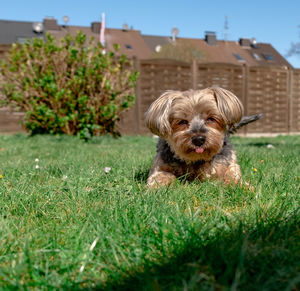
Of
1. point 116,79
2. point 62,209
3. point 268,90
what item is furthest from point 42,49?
point 268,90

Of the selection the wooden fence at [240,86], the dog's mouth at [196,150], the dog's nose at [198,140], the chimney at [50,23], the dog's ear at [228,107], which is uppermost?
the chimney at [50,23]

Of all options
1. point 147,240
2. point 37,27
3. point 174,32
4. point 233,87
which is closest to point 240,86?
point 233,87

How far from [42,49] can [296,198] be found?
8919mm

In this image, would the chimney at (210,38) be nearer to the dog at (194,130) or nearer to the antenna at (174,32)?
the antenna at (174,32)

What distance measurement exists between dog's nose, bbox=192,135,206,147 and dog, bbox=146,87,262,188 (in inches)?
0.6

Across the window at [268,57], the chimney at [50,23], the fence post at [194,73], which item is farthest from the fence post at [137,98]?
the window at [268,57]

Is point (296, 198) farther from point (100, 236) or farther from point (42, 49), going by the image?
point (42, 49)

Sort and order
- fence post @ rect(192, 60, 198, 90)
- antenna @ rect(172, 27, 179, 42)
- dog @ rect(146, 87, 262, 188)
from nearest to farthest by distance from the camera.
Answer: dog @ rect(146, 87, 262, 188), fence post @ rect(192, 60, 198, 90), antenna @ rect(172, 27, 179, 42)

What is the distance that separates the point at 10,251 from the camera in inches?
78.5

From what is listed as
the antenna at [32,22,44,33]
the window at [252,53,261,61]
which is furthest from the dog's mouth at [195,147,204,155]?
the window at [252,53,261,61]

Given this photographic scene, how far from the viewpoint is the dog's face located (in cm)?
373

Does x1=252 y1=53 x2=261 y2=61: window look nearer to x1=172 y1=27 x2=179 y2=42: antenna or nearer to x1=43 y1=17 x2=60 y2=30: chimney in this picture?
x1=172 y1=27 x2=179 y2=42: antenna

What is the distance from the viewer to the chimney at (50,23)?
120ft

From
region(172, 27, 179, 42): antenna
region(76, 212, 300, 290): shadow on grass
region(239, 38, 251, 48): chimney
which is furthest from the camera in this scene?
region(239, 38, 251, 48): chimney
